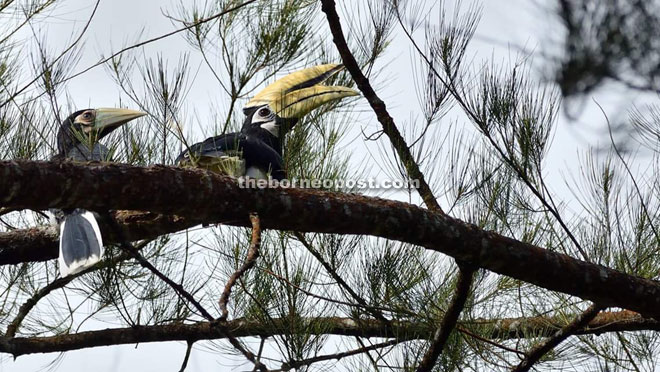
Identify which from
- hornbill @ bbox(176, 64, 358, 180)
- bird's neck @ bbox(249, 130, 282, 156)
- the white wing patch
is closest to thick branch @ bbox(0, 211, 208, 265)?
the white wing patch

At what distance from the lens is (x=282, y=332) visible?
2.19 m

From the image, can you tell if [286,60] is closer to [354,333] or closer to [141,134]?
[141,134]

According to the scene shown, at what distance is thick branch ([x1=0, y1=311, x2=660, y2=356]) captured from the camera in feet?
7.50

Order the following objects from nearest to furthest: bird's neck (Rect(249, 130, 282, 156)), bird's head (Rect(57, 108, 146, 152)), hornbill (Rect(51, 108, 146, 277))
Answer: hornbill (Rect(51, 108, 146, 277)) < bird's head (Rect(57, 108, 146, 152)) < bird's neck (Rect(249, 130, 282, 156))

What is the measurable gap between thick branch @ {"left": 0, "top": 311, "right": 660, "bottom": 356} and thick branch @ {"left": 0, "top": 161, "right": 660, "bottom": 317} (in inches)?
10.3

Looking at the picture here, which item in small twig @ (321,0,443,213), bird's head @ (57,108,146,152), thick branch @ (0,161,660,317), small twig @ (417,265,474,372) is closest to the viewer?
thick branch @ (0,161,660,317)

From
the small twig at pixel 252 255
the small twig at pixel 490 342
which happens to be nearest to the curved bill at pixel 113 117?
the small twig at pixel 252 255

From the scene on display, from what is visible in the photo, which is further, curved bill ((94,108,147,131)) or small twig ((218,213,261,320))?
curved bill ((94,108,147,131))

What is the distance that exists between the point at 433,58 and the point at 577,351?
0.80 meters

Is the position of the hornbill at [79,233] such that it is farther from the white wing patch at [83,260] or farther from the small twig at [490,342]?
the small twig at [490,342]

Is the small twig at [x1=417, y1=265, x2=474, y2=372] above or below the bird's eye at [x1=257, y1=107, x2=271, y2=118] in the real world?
below

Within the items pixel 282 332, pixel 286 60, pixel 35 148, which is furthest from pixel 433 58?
pixel 35 148

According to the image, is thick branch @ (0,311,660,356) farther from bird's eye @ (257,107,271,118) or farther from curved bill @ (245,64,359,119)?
bird's eye @ (257,107,271,118)

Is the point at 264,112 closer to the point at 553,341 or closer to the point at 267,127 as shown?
the point at 267,127
